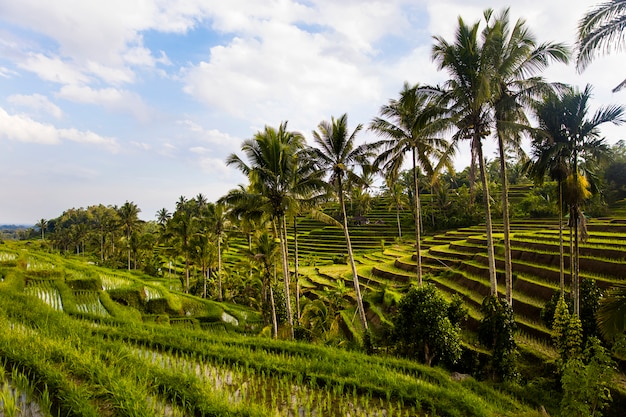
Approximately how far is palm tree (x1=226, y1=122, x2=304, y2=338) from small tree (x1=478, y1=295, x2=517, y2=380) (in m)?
8.39

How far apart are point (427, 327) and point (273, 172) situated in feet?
31.0

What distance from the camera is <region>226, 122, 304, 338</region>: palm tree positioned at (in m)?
15.7

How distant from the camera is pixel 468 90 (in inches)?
467

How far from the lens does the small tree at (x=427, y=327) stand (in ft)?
33.9

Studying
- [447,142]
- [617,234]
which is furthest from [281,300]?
[617,234]

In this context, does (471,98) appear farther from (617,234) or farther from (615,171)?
(615,171)

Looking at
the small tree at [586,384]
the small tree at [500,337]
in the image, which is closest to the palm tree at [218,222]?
the small tree at [500,337]

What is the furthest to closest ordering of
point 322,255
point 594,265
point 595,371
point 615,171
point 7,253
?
point 322,255, point 615,171, point 7,253, point 594,265, point 595,371

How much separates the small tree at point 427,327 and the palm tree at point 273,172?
6.08 m

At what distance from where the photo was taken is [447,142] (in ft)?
50.7

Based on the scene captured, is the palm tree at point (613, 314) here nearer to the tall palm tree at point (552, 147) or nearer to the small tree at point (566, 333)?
the small tree at point (566, 333)

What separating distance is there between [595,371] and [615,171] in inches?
1979

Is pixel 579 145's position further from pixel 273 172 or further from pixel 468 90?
pixel 273 172

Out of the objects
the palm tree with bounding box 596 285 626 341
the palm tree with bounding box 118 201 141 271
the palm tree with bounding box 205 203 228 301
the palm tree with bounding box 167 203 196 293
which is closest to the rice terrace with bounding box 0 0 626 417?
the palm tree with bounding box 596 285 626 341
